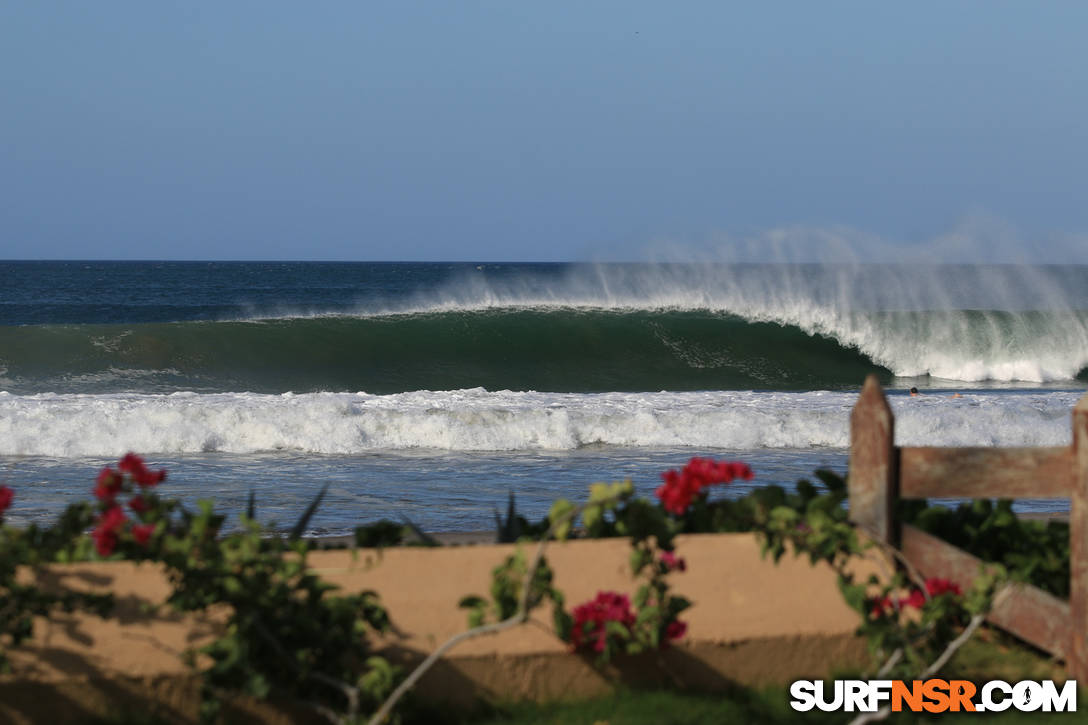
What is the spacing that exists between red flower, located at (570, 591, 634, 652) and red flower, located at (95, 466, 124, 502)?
138cm

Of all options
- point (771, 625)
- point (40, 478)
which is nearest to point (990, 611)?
point (771, 625)

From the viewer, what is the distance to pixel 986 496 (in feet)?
12.9

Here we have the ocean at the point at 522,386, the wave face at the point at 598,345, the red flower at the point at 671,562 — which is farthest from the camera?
the wave face at the point at 598,345

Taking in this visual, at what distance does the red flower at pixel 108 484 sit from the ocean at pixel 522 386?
468cm

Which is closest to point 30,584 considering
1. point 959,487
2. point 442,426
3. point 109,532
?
point 109,532

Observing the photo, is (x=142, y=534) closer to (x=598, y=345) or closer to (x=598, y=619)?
(x=598, y=619)

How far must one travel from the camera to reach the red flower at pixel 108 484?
10.5 ft

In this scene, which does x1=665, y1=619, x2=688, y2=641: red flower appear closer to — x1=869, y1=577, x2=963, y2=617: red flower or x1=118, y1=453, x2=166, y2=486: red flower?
x1=869, y1=577, x2=963, y2=617: red flower

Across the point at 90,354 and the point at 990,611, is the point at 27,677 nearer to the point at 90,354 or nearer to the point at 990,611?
the point at 990,611

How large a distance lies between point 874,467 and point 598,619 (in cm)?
105

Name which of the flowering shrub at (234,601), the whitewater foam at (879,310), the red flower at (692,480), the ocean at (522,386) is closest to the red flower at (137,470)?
the flowering shrub at (234,601)

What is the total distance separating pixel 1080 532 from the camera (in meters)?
3.70

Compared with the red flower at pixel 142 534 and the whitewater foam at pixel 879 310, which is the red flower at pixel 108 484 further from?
the whitewater foam at pixel 879 310

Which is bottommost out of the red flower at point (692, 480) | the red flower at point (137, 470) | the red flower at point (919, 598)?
the red flower at point (919, 598)
